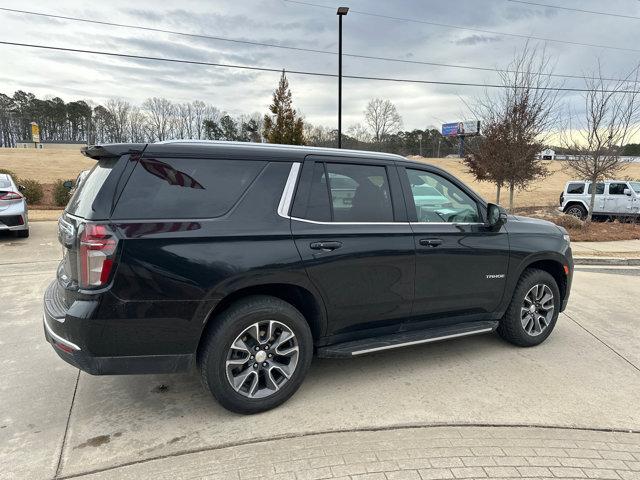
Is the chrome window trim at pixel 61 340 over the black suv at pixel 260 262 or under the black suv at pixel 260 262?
under

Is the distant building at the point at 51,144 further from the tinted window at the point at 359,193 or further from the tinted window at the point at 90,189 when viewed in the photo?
the tinted window at the point at 359,193

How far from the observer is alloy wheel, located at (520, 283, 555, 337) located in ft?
14.3

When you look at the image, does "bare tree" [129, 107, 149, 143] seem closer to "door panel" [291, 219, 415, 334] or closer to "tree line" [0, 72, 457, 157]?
"tree line" [0, 72, 457, 157]

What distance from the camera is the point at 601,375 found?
386 cm

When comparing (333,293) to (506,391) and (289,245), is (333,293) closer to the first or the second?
(289,245)

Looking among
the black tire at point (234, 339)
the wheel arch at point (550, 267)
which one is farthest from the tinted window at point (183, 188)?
the wheel arch at point (550, 267)

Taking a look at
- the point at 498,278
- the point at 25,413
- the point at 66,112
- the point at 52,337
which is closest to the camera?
the point at 52,337

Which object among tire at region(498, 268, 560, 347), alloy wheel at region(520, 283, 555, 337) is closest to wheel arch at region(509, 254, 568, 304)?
tire at region(498, 268, 560, 347)

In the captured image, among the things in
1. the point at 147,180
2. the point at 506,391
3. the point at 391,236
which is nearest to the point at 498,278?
the point at 506,391

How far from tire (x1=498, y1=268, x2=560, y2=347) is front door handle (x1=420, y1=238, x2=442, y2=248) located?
1.15 m

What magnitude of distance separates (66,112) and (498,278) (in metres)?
102

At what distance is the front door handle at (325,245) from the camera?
3168mm

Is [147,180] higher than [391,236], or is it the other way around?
[147,180]

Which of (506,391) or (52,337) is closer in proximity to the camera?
(52,337)
